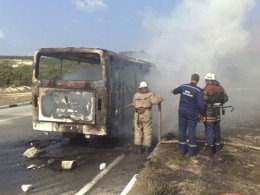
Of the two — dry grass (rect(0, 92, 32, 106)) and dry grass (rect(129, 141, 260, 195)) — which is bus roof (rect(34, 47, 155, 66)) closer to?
dry grass (rect(129, 141, 260, 195))

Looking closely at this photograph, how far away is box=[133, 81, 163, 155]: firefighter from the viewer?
10594 mm

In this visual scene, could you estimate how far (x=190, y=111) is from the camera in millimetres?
9914

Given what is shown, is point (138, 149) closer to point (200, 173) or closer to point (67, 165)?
point (67, 165)

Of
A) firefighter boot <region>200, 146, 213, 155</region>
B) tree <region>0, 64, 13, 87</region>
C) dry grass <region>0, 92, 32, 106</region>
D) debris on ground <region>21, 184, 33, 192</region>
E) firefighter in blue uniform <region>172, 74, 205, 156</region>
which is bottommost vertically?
debris on ground <region>21, 184, 33, 192</region>

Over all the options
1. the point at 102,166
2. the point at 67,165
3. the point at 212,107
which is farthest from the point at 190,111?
the point at 67,165

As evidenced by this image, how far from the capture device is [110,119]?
11.1 metres

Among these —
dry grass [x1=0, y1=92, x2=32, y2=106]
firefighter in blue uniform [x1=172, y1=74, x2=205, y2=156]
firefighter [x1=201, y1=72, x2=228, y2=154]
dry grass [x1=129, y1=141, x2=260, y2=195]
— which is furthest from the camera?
dry grass [x1=0, y1=92, x2=32, y2=106]

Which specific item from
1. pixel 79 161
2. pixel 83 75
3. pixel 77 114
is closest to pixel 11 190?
pixel 79 161

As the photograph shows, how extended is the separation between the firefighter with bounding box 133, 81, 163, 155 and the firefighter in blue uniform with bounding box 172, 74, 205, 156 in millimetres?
Result: 774

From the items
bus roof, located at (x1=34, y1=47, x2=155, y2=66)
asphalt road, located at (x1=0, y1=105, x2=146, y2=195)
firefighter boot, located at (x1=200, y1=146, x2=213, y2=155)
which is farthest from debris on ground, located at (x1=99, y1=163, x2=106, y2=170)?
bus roof, located at (x1=34, y1=47, x2=155, y2=66)

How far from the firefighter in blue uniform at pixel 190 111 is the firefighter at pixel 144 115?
0.77 meters

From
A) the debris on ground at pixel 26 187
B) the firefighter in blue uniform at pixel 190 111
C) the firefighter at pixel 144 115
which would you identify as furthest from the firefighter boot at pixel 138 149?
the debris on ground at pixel 26 187

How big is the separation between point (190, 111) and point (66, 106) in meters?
2.95

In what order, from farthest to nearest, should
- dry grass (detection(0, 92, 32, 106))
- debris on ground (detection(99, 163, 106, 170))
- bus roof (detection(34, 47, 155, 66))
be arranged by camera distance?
dry grass (detection(0, 92, 32, 106)), bus roof (detection(34, 47, 155, 66)), debris on ground (detection(99, 163, 106, 170))
